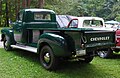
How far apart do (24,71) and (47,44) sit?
102 cm

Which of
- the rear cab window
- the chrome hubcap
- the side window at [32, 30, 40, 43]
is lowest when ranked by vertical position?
the chrome hubcap

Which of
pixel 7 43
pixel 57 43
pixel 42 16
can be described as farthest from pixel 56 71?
pixel 7 43

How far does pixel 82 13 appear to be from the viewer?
54.1 metres

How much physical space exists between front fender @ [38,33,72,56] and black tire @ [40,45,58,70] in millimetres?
191

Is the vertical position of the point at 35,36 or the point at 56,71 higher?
the point at 35,36

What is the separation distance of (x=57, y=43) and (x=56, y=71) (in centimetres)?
94

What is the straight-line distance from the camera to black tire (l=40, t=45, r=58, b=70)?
21.9 feet

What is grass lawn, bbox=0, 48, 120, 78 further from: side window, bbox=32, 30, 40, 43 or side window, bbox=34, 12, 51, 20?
side window, bbox=34, 12, 51, 20

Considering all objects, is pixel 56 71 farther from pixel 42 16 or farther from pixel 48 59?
pixel 42 16

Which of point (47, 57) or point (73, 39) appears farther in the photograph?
point (47, 57)

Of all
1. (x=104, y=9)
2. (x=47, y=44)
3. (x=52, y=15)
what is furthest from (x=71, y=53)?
(x=104, y=9)

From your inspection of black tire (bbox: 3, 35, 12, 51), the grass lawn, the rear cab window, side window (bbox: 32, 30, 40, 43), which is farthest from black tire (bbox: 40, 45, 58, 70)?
black tire (bbox: 3, 35, 12, 51)

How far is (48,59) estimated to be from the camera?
695 centimetres

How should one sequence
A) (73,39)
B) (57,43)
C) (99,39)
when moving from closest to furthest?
1. (73,39)
2. (57,43)
3. (99,39)
